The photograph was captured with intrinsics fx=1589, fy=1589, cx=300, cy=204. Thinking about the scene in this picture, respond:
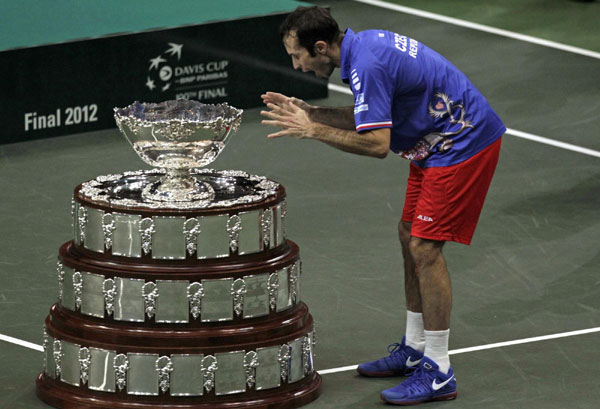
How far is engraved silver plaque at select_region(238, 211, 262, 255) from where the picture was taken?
7.05 metres

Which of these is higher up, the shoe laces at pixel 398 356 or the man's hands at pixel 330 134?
the man's hands at pixel 330 134

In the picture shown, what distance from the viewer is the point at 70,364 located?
7238 millimetres

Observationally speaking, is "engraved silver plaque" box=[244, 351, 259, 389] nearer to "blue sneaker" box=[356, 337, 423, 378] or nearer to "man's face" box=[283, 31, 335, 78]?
"blue sneaker" box=[356, 337, 423, 378]

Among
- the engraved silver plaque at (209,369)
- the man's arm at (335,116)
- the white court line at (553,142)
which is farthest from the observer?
the white court line at (553,142)

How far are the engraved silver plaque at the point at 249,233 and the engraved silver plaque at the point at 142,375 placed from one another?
2.04ft

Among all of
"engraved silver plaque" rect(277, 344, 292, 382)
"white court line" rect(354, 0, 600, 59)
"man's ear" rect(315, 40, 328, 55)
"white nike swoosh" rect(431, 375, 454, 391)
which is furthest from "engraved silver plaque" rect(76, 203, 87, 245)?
"white court line" rect(354, 0, 600, 59)

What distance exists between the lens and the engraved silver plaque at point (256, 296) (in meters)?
7.10

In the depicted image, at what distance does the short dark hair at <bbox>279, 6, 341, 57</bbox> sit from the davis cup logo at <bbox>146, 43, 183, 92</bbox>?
5771 millimetres

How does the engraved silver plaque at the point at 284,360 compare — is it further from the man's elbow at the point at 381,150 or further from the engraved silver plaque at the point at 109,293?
the man's elbow at the point at 381,150

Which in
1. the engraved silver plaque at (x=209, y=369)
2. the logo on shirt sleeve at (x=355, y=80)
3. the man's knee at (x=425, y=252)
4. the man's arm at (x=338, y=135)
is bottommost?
the engraved silver plaque at (x=209, y=369)

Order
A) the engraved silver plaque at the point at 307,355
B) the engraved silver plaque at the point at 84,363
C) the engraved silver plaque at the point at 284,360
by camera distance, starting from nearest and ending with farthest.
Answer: the engraved silver plaque at the point at 84,363, the engraved silver plaque at the point at 284,360, the engraved silver plaque at the point at 307,355

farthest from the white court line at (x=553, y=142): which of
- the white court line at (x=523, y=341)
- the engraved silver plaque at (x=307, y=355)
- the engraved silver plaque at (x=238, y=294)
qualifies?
the engraved silver plaque at (x=238, y=294)

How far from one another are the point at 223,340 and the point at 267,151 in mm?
5429

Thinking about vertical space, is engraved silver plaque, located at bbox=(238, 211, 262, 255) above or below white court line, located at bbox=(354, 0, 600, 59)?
above
